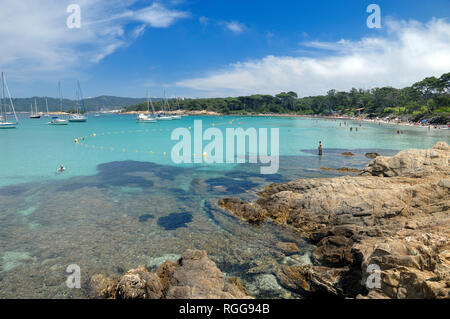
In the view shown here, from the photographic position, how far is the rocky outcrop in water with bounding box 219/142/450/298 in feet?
22.4

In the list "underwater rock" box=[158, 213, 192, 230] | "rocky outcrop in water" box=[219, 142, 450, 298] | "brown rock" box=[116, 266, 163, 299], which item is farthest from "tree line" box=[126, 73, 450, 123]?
"brown rock" box=[116, 266, 163, 299]

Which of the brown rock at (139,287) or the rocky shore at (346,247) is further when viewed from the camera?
the brown rock at (139,287)

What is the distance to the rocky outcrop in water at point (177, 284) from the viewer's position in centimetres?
754

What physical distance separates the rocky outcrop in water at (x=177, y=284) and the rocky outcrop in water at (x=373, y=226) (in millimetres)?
3119

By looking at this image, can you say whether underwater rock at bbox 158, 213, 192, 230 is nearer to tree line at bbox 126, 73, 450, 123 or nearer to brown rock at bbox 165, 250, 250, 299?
brown rock at bbox 165, 250, 250, 299

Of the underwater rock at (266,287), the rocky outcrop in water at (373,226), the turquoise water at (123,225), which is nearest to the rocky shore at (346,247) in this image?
the rocky outcrop in water at (373,226)

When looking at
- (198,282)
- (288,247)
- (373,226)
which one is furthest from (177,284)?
(373,226)

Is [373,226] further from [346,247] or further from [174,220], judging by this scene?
[174,220]

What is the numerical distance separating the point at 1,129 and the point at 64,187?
92.5m

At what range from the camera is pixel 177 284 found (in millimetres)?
8141

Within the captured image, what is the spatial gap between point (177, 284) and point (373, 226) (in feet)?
30.3

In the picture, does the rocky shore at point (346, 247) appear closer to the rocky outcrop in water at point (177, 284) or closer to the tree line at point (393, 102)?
the rocky outcrop in water at point (177, 284)

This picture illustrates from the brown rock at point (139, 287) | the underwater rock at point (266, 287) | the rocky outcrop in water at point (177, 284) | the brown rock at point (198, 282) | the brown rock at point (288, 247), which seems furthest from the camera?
the brown rock at point (288, 247)

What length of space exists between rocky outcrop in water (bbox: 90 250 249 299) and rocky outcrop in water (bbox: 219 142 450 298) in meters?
3.12
